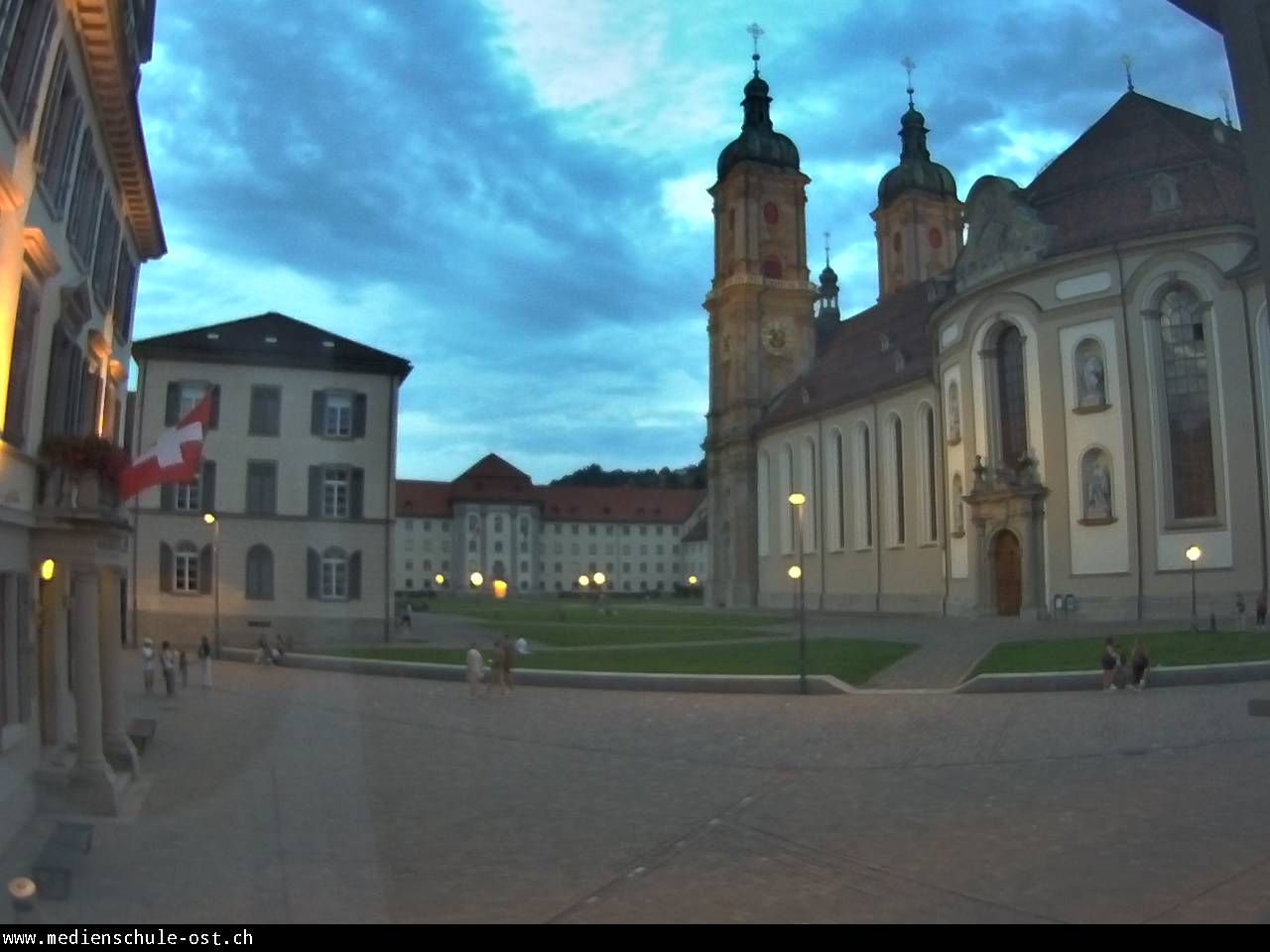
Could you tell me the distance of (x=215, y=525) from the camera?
3834cm

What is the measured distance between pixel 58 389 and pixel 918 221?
7747 cm

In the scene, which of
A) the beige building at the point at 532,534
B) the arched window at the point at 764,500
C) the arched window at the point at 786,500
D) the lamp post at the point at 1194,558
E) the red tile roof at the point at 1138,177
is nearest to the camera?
the lamp post at the point at 1194,558

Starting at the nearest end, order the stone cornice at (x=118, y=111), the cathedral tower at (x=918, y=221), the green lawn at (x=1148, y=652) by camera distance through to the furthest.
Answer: the stone cornice at (x=118, y=111) → the green lawn at (x=1148, y=652) → the cathedral tower at (x=918, y=221)

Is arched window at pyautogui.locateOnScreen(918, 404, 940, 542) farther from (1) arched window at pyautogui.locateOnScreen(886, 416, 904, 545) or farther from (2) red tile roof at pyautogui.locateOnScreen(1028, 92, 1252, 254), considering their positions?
(2) red tile roof at pyautogui.locateOnScreen(1028, 92, 1252, 254)

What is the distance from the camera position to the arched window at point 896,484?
194 ft

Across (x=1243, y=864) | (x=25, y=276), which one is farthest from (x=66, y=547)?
(x=1243, y=864)

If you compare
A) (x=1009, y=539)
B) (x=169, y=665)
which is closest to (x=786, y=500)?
(x=1009, y=539)

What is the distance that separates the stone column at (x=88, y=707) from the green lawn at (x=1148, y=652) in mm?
18466

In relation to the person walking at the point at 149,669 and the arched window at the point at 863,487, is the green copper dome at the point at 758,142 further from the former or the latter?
the person walking at the point at 149,669

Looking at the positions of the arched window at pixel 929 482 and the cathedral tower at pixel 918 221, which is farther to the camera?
the cathedral tower at pixel 918 221

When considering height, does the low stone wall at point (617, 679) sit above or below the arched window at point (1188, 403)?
below

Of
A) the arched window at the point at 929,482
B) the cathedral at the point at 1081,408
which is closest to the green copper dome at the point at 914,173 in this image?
the cathedral at the point at 1081,408

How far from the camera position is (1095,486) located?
42.8 metres

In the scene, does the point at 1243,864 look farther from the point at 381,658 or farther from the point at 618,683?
the point at 381,658
